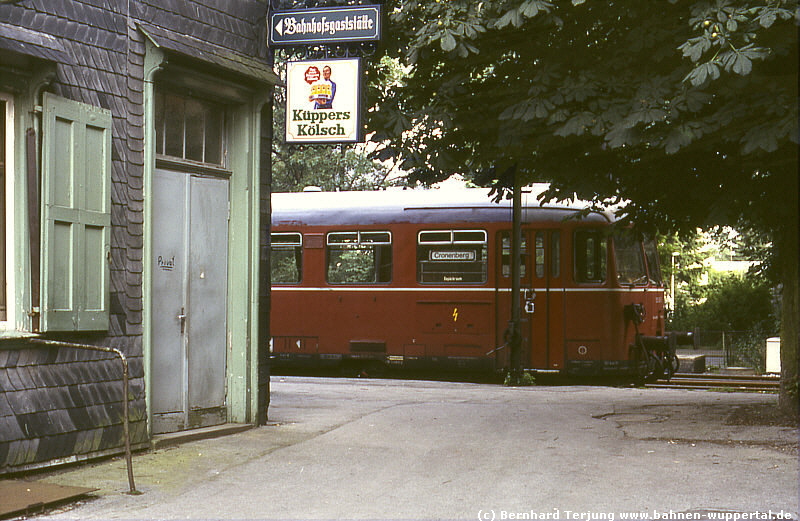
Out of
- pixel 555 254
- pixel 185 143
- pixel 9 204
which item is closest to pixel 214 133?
pixel 185 143

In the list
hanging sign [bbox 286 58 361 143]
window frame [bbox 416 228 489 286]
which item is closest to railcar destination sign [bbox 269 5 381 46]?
hanging sign [bbox 286 58 361 143]

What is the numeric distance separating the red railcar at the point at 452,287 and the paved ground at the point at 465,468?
4.81 meters

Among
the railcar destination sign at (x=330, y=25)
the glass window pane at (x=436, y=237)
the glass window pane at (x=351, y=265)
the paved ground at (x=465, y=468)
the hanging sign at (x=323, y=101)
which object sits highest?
the railcar destination sign at (x=330, y=25)

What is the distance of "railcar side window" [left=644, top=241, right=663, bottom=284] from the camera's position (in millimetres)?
19344

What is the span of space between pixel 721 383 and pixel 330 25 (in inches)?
501

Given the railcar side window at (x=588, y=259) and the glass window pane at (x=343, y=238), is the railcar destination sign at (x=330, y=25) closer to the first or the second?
the glass window pane at (x=343, y=238)

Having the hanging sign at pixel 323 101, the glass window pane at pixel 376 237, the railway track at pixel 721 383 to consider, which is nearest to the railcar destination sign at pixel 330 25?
the hanging sign at pixel 323 101

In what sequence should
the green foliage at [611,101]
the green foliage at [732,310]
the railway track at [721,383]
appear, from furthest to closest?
the green foliage at [732,310] → the railway track at [721,383] → the green foliage at [611,101]

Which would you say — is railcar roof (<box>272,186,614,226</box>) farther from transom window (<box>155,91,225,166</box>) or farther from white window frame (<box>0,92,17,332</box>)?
white window frame (<box>0,92,17,332</box>)

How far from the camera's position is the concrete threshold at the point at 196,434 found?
9.25 m

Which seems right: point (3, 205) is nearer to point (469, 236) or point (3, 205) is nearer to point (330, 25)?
point (330, 25)

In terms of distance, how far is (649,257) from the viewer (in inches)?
766

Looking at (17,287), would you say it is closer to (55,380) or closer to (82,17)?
(55,380)

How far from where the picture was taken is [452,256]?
18547 millimetres
